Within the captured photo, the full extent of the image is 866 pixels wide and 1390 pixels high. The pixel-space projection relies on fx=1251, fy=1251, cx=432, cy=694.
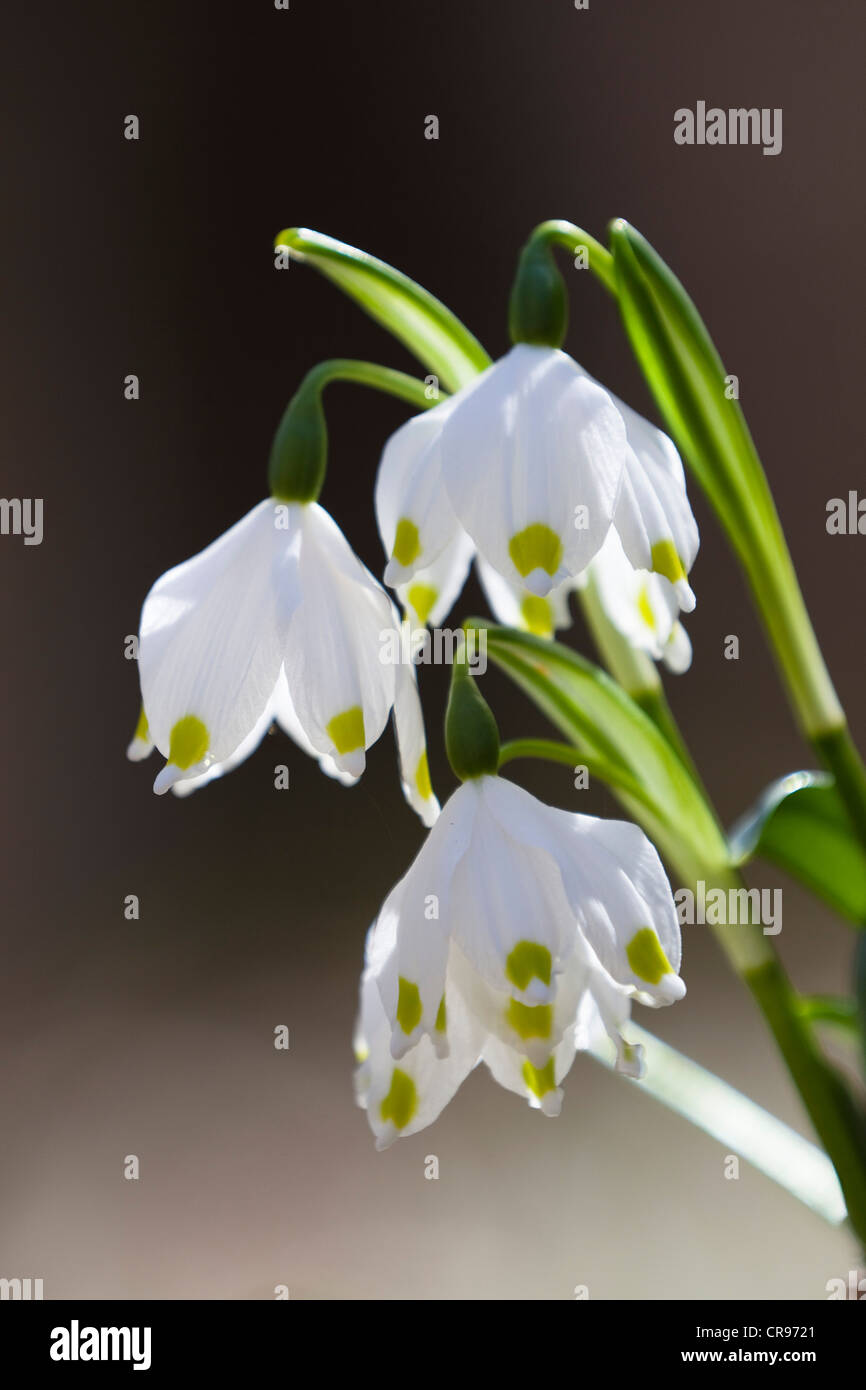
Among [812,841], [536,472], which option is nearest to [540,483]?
[536,472]

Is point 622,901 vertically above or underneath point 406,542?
underneath

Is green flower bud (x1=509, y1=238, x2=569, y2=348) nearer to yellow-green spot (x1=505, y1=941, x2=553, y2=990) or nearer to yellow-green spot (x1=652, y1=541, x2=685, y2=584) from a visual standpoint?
yellow-green spot (x1=652, y1=541, x2=685, y2=584)

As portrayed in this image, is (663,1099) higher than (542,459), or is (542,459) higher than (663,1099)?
(542,459)

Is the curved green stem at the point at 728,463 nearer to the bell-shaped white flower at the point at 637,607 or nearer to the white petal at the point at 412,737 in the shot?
the bell-shaped white flower at the point at 637,607

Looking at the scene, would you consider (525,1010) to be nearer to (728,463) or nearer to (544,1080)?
(544,1080)

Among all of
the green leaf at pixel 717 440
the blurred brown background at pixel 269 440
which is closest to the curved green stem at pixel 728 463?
the green leaf at pixel 717 440

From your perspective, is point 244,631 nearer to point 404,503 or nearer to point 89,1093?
point 404,503
